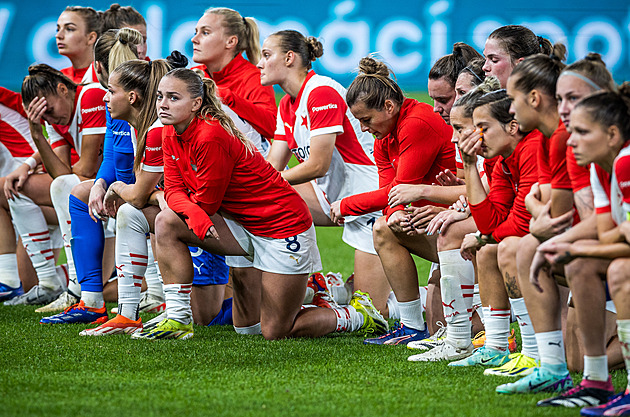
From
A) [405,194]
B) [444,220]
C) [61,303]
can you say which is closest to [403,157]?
[405,194]

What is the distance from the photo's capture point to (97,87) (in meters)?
5.15

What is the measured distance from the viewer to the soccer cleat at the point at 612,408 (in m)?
2.38

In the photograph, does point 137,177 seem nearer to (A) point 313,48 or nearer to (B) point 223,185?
(B) point 223,185

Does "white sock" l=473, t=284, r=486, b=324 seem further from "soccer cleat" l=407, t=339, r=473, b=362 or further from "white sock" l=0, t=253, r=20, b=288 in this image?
"white sock" l=0, t=253, r=20, b=288

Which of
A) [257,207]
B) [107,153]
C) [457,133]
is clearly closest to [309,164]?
[257,207]

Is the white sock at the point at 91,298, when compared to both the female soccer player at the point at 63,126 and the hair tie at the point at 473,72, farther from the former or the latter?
the hair tie at the point at 473,72

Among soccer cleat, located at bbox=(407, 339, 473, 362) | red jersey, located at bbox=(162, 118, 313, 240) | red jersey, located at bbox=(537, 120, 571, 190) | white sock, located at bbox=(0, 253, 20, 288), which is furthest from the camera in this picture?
white sock, located at bbox=(0, 253, 20, 288)

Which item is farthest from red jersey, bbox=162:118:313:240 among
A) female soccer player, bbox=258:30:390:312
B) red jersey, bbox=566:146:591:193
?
red jersey, bbox=566:146:591:193

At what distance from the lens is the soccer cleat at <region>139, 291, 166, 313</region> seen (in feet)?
17.1

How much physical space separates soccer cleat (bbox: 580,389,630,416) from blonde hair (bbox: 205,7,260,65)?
4111 millimetres

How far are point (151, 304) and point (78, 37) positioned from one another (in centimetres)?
229

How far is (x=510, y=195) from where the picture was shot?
3.37 metres

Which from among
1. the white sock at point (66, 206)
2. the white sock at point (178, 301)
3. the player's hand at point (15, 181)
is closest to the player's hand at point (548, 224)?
the white sock at point (178, 301)

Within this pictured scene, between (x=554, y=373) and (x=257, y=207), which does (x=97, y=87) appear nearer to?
(x=257, y=207)
